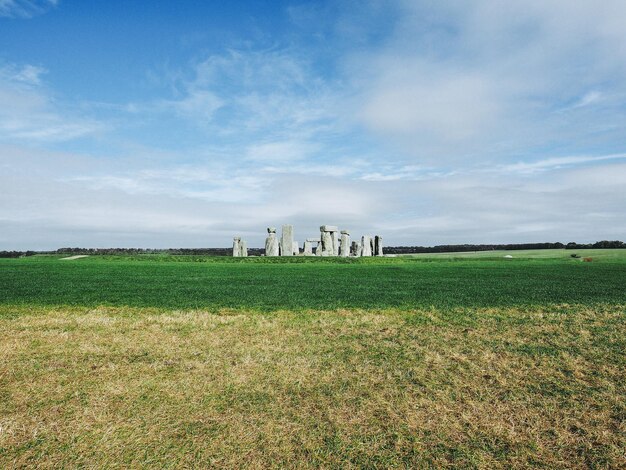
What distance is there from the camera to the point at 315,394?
13.7ft

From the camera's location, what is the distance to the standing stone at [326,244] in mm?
35312

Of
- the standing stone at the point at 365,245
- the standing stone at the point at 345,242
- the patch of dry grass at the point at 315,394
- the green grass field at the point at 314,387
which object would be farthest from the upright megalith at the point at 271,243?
the patch of dry grass at the point at 315,394

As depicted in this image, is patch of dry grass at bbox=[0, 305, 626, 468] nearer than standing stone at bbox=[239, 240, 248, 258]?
Yes

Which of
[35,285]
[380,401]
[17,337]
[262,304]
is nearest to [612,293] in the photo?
[262,304]

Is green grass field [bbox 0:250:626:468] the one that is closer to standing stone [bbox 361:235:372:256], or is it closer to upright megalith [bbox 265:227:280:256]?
upright megalith [bbox 265:227:280:256]

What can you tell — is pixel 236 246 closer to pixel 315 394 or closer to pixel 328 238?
pixel 328 238

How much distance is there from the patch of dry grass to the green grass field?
18 millimetres

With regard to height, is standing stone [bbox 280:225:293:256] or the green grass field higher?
standing stone [bbox 280:225:293:256]

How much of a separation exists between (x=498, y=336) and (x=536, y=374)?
57.1 inches

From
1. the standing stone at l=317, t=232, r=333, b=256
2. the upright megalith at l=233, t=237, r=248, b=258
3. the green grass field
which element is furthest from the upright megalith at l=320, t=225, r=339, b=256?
the green grass field

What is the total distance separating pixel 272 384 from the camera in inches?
174

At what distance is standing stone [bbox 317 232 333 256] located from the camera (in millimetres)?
35312

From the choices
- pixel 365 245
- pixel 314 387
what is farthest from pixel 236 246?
pixel 314 387

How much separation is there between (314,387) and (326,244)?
31104 millimetres
